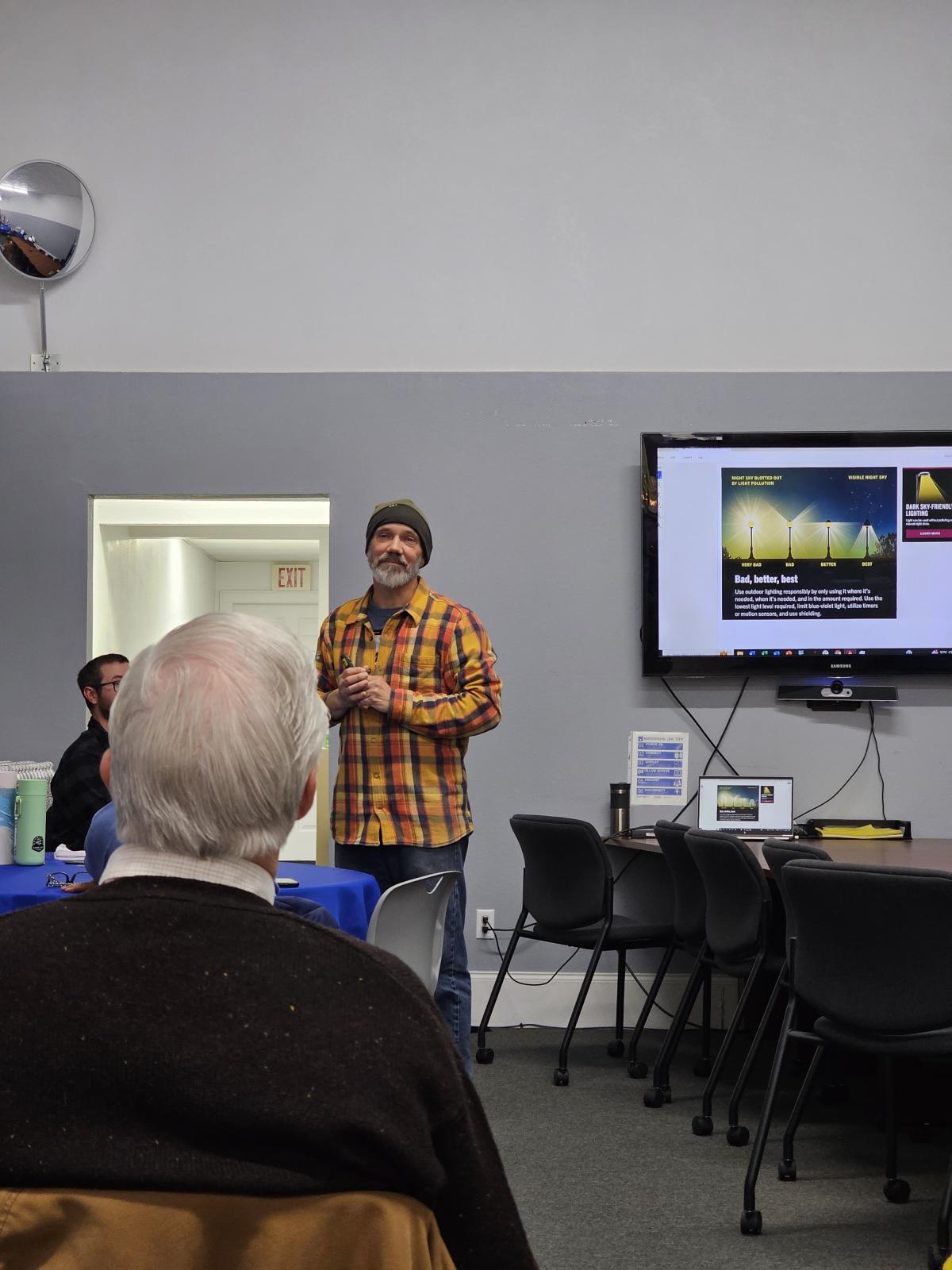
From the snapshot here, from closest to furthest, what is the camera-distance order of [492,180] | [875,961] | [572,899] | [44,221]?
[875,961] < [572,899] < [44,221] < [492,180]

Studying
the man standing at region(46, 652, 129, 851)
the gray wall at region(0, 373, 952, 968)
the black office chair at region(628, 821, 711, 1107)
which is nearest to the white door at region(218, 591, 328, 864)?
the gray wall at region(0, 373, 952, 968)

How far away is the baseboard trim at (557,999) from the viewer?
17.2 feet

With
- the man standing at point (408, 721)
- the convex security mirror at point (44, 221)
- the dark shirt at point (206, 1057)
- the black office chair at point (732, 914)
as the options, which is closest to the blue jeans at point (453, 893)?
the man standing at point (408, 721)

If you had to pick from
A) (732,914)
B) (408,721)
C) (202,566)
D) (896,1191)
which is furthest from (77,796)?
(202,566)

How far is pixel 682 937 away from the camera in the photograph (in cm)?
441

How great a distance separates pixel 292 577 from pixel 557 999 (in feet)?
14.5

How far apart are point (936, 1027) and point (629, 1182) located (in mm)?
955

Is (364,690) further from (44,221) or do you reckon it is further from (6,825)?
(44,221)

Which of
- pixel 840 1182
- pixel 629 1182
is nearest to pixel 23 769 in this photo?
pixel 629 1182

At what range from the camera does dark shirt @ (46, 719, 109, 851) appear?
387cm

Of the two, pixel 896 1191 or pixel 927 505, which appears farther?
pixel 927 505

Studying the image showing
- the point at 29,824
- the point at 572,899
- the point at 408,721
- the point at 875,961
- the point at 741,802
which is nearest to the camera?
the point at 875,961

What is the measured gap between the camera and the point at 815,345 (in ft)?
18.3

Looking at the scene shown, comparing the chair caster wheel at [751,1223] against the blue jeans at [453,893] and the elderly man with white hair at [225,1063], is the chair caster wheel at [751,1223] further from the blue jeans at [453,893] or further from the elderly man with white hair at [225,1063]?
the elderly man with white hair at [225,1063]
